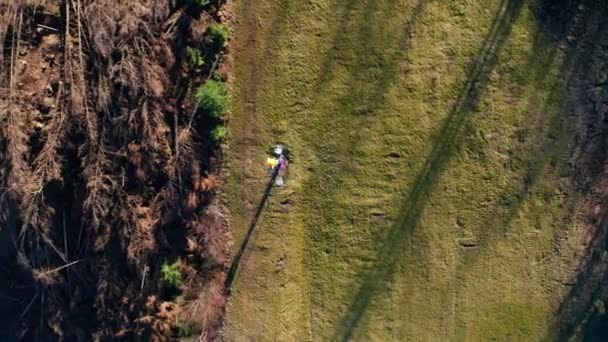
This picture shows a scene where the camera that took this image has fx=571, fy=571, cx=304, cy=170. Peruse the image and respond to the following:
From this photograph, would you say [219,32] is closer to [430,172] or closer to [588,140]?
[430,172]

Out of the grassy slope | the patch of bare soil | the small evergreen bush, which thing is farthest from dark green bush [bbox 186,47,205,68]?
the patch of bare soil

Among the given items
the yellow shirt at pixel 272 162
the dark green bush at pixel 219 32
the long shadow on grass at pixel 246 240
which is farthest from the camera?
the long shadow on grass at pixel 246 240

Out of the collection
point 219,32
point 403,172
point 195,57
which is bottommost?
point 403,172

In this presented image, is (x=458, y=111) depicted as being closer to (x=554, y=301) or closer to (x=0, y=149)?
(x=554, y=301)

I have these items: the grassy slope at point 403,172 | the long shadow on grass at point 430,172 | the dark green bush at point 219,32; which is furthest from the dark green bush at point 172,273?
the dark green bush at point 219,32

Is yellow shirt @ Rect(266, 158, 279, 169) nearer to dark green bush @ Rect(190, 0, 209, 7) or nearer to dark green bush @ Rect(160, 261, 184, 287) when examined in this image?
dark green bush @ Rect(160, 261, 184, 287)

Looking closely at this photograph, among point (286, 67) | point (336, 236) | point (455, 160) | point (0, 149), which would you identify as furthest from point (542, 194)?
point (0, 149)

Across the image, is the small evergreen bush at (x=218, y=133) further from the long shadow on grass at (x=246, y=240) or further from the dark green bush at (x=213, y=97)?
the long shadow on grass at (x=246, y=240)

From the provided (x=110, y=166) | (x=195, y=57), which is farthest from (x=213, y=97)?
(x=110, y=166)
